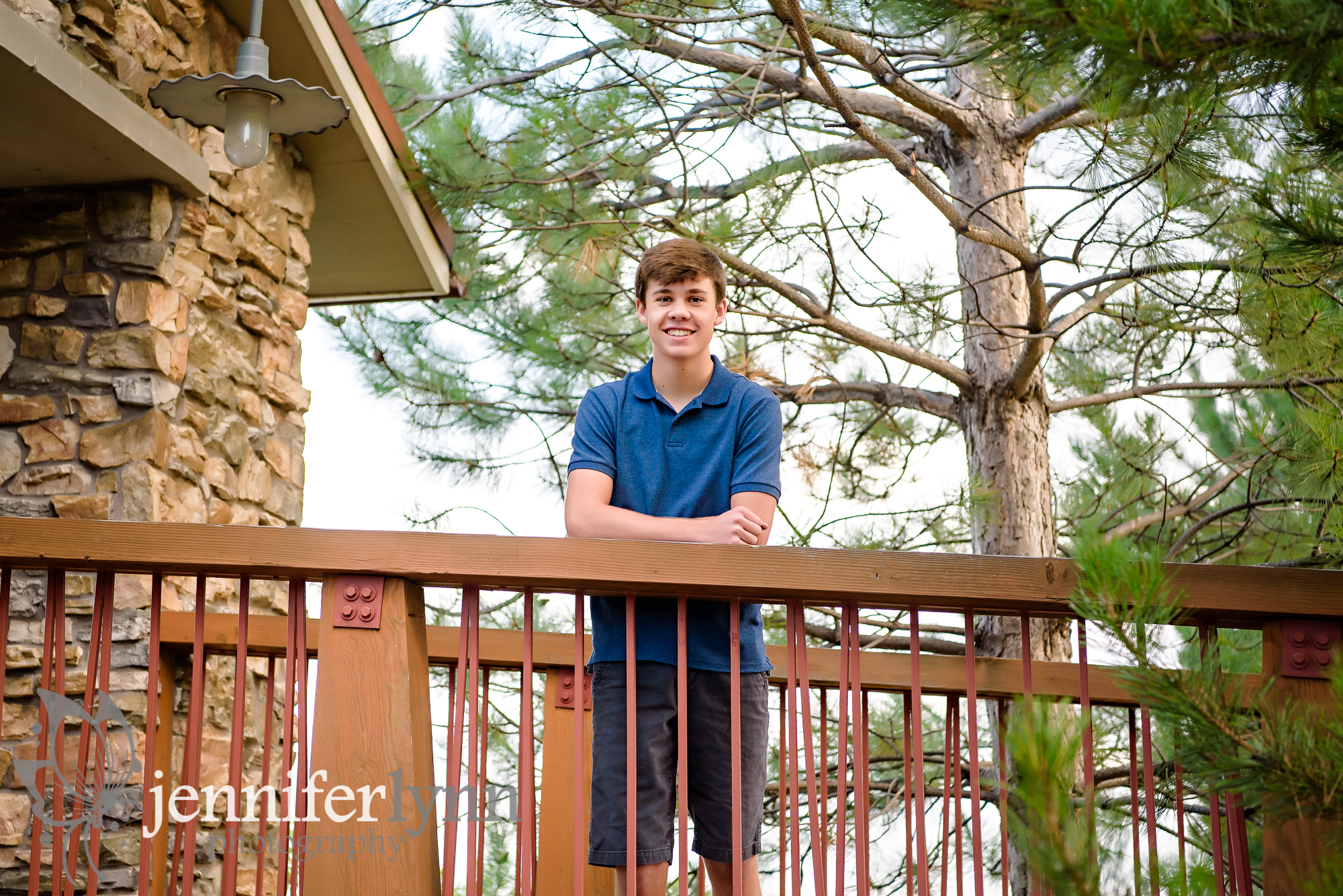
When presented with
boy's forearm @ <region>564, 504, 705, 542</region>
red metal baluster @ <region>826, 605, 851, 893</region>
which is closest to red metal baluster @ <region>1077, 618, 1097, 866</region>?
red metal baluster @ <region>826, 605, 851, 893</region>

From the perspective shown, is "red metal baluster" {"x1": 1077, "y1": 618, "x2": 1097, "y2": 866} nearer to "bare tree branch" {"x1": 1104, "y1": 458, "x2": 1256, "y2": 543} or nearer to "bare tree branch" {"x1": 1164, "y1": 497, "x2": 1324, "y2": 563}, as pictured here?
"bare tree branch" {"x1": 1164, "y1": 497, "x2": 1324, "y2": 563}

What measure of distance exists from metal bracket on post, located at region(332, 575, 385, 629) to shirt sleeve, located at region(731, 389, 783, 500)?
2.22 ft

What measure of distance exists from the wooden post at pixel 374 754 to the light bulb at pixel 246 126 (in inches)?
71.7

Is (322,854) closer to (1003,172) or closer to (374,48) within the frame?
(1003,172)

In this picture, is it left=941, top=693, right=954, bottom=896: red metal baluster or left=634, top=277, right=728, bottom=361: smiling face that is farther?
left=941, top=693, right=954, bottom=896: red metal baluster

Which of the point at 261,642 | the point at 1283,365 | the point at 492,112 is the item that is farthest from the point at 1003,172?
the point at 261,642

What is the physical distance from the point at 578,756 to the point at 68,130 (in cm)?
258

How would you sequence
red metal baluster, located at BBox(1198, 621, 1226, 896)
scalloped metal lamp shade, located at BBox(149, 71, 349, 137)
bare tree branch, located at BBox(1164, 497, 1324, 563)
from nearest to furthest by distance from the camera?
red metal baluster, located at BBox(1198, 621, 1226, 896) < scalloped metal lamp shade, located at BBox(149, 71, 349, 137) < bare tree branch, located at BBox(1164, 497, 1324, 563)

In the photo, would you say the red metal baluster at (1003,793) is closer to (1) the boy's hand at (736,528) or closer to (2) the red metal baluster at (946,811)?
(2) the red metal baluster at (946,811)

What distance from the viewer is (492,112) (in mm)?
5504

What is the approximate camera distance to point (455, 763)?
6.19 ft

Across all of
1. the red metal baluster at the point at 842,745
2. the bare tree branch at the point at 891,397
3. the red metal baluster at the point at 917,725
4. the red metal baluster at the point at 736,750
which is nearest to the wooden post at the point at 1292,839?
the red metal baluster at the point at 917,725

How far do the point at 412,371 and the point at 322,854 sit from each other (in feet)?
18.4

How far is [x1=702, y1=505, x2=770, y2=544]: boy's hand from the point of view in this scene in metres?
2.02
